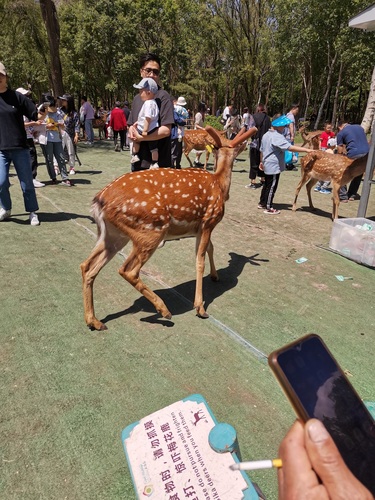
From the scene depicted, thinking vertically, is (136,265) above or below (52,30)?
below

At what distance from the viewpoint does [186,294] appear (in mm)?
4078

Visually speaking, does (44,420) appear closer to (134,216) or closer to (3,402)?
(3,402)

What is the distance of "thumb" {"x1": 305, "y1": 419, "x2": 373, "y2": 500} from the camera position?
84 cm

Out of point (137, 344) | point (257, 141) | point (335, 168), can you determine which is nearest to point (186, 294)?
point (137, 344)

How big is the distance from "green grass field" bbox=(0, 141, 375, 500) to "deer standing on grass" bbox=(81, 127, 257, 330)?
37cm

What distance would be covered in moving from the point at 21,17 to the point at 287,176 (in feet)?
68.4

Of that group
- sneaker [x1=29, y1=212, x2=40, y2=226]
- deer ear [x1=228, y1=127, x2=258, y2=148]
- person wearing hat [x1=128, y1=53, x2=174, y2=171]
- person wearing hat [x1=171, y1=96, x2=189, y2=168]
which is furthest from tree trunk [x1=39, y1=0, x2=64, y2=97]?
deer ear [x1=228, y1=127, x2=258, y2=148]

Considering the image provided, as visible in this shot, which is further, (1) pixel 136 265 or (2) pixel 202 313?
(2) pixel 202 313

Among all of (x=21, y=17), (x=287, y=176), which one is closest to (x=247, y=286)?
(x=287, y=176)

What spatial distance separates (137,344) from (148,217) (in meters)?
1.14

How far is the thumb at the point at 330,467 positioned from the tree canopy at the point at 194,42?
88.2 ft

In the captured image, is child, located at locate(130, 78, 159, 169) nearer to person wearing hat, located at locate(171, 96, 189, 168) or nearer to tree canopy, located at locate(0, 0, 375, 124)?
person wearing hat, located at locate(171, 96, 189, 168)

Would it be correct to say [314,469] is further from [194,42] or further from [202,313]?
[194,42]

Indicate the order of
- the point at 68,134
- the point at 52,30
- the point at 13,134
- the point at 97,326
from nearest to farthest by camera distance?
the point at 97,326
the point at 13,134
the point at 68,134
the point at 52,30
